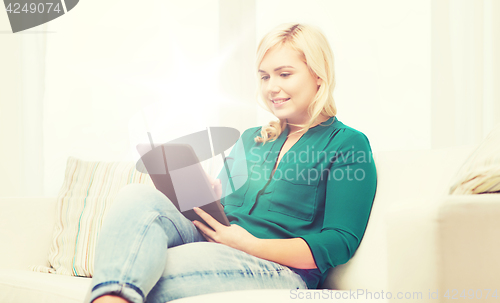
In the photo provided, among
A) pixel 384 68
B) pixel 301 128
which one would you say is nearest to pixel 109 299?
pixel 301 128

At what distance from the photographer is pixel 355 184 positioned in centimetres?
90

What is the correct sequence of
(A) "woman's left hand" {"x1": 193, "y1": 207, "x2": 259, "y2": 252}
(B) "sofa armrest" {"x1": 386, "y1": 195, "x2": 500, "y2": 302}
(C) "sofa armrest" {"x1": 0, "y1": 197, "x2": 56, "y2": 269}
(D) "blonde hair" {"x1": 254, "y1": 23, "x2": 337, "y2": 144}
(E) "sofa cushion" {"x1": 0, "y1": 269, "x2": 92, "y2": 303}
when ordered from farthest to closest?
(C) "sofa armrest" {"x1": 0, "y1": 197, "x2": 56, "y2": 269} < (D) "blonde hair" {"x1": 254, "y1": 23, "x2": 337, "y2": 144} < (E) "sofa cushion" {"x1": 0, "y1": 269, "x2": 92, "y2": 303} < (A) "woman's left hand" {"x1": 193, "y1": 207, "x2": 259, "y2": 252} < (B) "sofa armrest" {"x1": 386, "y1": 195, "x2": 500, "y2": 302}

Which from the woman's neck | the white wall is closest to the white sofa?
the woman's neck

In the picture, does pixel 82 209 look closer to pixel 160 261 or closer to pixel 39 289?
pixel 39 289

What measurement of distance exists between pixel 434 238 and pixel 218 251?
44cm

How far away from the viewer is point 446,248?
1.63ft

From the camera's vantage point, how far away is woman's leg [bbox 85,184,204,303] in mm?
597

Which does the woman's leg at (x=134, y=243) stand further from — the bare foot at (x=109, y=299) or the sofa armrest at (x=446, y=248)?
the sofa armrest at (x=446, y=248)

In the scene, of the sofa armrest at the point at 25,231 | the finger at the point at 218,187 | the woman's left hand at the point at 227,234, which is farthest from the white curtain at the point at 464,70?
the sofa armrest at the point at 25,231

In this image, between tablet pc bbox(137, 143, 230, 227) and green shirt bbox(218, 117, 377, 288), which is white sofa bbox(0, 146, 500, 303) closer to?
green shirt bbox(218, 117, 377, 288)

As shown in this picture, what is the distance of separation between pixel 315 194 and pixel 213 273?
1.19ft

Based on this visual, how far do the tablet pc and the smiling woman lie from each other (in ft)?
0.15

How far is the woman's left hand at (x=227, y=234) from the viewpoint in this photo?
2.79ft

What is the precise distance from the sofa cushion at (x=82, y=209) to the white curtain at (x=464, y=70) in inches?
51.8
